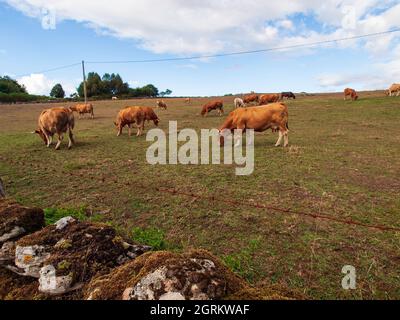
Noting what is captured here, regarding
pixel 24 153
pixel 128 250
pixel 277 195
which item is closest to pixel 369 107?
→ pixel 277 195

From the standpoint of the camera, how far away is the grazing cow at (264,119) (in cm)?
1394

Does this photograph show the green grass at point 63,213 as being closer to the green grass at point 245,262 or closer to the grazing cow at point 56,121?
the green grass at point 245,262

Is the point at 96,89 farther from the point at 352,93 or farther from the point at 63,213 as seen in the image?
the point at 63,213

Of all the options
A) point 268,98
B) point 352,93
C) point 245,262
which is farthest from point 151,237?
point 352,93

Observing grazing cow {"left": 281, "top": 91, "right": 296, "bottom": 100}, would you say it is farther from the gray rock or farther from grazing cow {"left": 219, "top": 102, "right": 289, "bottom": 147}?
the gray rock

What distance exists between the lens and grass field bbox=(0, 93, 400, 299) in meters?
4.51

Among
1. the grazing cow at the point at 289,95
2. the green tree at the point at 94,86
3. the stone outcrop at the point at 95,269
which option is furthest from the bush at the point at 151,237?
the green tree at the point at 94,86

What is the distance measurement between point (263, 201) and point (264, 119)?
7.75 meters

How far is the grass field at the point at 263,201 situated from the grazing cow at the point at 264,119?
871 millimetres

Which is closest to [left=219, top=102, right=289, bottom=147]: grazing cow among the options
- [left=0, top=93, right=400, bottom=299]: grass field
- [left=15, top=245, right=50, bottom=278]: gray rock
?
[left=0, top=93, right=400, bottom=299]: grass field

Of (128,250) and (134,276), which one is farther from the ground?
(134,276)
